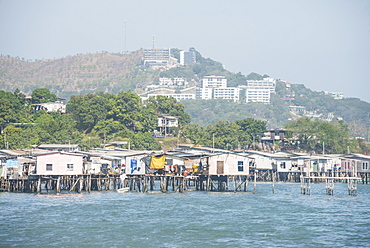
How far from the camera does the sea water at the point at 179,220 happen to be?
4069 cm

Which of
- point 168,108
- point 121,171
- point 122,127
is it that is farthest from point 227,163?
point 168,108

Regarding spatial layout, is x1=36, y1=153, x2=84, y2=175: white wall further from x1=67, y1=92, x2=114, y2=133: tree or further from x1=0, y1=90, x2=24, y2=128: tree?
x1=67, y1=92, x2=114, y2=133: tree

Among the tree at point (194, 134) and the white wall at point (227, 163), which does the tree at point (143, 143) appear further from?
the white wall at point (227, 163)

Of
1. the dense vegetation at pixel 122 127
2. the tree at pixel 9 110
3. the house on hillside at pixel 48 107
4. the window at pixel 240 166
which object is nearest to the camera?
the window at pixel 240 166

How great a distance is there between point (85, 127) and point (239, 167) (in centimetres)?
6258

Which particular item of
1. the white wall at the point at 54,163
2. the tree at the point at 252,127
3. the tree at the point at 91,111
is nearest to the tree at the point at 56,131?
the tree at the point at 91,111

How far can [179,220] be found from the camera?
49.5 meters

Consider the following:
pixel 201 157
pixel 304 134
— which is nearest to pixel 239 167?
pixel 201 157

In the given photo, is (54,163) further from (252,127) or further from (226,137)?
(252,127)

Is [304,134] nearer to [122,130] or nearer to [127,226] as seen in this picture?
[122,130]

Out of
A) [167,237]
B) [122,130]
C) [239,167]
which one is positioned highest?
[122,130]

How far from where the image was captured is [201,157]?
74938mm

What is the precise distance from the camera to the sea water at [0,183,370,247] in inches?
1602

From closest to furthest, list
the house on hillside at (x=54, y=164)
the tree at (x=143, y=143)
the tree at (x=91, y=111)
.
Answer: the house on hillside at (x=54, y=164) → the tree at (x=143, y=143) → the tree at (x=91, y=111)
